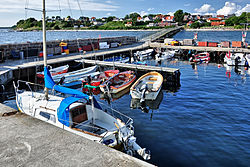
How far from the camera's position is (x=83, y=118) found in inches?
488

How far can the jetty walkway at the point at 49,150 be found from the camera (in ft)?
15.6

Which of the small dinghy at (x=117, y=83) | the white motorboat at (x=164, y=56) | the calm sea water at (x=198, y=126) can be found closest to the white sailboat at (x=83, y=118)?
the calm sea water at (x=198, y=126)

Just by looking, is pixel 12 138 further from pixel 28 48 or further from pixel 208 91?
pixel 28 48

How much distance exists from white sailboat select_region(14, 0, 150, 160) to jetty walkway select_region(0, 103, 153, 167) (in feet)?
14.3

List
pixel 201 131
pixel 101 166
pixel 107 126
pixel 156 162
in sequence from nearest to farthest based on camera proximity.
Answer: pixel 101 166, pixel 156 162, pixel 107 126, pixel 201 131

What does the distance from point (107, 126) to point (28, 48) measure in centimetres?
2782

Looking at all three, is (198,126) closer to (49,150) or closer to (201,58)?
(49,150)

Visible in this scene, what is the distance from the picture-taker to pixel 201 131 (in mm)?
14383

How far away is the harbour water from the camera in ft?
37.7

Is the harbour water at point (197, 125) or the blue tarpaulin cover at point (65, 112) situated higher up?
the blue tarpaulin cover at point (65, 112)

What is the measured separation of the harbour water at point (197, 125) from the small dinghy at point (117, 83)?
129 centimetres

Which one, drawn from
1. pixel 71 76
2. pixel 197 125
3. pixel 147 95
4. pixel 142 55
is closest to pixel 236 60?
pixel 142 55

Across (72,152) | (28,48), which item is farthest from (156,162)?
(28,48)

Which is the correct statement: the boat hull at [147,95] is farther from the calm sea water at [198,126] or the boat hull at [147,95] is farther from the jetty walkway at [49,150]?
the jetty walkway at [49,150]
